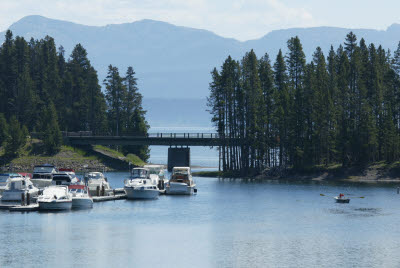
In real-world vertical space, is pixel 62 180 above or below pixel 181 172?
below

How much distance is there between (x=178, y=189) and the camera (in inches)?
4638

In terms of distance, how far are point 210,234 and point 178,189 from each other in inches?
1588

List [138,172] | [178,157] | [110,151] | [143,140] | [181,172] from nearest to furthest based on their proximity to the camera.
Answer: [138,172], [181,172], [178,157], [143,140], [110,151]

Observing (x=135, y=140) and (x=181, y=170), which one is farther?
(x=135, y=140)

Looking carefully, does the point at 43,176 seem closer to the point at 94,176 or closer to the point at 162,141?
the point at 94,176

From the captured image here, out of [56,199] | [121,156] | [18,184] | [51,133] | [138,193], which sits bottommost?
[56,199]

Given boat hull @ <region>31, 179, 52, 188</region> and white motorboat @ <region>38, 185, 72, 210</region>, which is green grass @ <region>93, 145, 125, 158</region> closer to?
boat hull @ <region>31, 179, 52, 188</region>

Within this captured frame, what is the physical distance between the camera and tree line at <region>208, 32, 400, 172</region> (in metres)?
151

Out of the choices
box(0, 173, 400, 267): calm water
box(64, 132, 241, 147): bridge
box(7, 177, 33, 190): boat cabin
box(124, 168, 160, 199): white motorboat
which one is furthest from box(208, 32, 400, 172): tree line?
box(7, 177, 33, 190): boat cabin

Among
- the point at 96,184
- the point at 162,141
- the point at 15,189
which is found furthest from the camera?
the point at 162,141

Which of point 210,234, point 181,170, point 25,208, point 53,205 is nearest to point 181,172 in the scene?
point 181,170

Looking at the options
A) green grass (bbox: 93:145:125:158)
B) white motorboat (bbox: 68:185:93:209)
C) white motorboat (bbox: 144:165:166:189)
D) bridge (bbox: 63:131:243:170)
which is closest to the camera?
white motorboat (bbox: 68:185:93:209)

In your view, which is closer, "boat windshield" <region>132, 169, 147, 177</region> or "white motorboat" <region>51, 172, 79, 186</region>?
"white motorboat" <region>51, 172, 79, 186</region>

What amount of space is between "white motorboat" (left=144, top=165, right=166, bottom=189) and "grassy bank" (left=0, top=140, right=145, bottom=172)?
4790 centimetres
